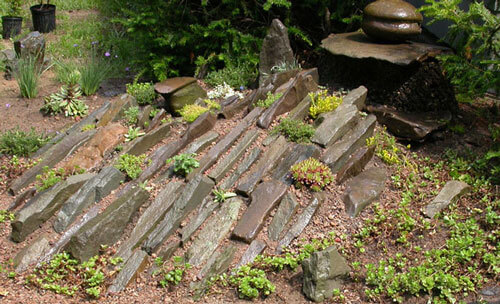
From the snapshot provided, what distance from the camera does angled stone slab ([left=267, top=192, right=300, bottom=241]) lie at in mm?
4980

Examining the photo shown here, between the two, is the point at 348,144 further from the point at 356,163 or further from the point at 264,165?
the point at 264,165

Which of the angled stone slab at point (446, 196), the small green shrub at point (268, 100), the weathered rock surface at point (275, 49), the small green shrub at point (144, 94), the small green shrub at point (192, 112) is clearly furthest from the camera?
the small green shrub at point (144, 94)

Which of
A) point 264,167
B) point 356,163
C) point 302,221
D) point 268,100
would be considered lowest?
point 302,221

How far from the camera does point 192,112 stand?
6.66m

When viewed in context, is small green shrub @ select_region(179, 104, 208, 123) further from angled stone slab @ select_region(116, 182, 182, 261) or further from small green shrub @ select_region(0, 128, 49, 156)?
small green shrub @ select_region(0, 128, 49, 156)

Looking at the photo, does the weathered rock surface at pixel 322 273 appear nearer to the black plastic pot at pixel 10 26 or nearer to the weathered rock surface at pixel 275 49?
the weathered rock surface at pixel 275 49

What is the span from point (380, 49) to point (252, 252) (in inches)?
135

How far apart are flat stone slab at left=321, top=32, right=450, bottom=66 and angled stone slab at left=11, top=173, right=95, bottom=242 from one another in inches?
151

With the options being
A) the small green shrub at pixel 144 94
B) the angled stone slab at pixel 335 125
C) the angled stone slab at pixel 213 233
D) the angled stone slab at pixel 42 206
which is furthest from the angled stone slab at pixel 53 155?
the angled stone slab at pixel 335 125

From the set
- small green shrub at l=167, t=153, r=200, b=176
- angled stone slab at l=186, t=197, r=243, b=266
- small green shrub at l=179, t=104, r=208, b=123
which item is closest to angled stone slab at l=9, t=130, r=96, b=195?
small green shrub at l=179, t=104, r=208, b=123

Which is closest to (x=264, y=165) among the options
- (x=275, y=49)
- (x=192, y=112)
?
(x=192, y=112)

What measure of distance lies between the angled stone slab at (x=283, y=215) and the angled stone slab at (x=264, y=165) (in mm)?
431

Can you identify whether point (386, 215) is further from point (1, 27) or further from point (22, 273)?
point (1, 27)

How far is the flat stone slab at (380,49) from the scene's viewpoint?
6027 millimetres
